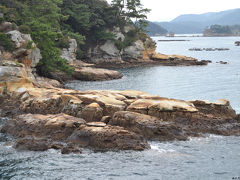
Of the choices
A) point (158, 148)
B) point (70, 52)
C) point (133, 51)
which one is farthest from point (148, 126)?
point (133, 51)

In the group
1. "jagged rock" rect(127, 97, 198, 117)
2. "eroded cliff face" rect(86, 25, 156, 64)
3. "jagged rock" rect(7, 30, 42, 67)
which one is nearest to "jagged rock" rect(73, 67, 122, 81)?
"jagged rock" rect(7, 30, 42, 67)

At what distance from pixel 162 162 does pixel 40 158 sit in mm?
7921

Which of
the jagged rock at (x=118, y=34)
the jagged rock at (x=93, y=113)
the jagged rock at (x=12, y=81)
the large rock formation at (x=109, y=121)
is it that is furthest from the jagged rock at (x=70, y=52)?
the jagged rock at (x=93, y=113)

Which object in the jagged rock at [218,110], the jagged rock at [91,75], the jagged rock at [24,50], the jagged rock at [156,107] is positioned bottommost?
the jagged rock at [91,75]

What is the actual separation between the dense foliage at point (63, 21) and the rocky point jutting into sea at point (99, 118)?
1545cm

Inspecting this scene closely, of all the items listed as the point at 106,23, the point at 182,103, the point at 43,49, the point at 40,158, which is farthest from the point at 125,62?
the point at 40,158

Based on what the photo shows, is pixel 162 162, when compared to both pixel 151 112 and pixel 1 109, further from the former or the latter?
pixel 1 109

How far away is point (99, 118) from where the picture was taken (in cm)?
2797

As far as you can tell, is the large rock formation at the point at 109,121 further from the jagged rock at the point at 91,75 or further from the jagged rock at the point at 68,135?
the jagged rock at the point at 91,75

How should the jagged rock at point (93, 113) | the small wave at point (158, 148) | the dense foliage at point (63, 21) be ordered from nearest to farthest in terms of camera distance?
the small wave at point (158, 148) → the jagged rock at point (93, 113) → the dense foliage at point (63, 21)

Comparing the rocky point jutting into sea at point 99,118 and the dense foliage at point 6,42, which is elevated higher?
the dense foliage at point 6,42

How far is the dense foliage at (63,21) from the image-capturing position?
5150 cm

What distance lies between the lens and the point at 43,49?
51719mm

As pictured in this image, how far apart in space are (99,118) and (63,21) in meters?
60.6
